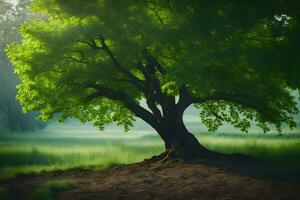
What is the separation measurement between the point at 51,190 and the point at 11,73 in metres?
43.9

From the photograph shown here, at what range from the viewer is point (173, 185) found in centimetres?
1583

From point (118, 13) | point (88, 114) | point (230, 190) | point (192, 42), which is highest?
point (118, 13)

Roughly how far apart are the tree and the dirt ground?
3.22 m

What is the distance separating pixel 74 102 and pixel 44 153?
1155 centimetres

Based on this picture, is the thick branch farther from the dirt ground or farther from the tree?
the dirt ground

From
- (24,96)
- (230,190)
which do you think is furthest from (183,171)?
(24,96)

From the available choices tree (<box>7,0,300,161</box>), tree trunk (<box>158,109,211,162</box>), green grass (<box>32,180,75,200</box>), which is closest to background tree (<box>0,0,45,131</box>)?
tree (<box>7,0,300,161</box>)

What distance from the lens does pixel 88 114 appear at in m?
25.3

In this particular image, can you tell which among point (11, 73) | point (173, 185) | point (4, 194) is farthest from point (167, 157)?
point (11, 73)

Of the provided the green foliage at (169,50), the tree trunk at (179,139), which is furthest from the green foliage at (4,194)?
the tree trunk at (179,139)

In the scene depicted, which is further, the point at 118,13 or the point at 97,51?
the point at 97,51

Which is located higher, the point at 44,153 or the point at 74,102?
the point at 74,102

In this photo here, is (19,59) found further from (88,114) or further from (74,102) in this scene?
(88,114)

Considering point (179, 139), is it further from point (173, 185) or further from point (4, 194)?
point (4, 194)
